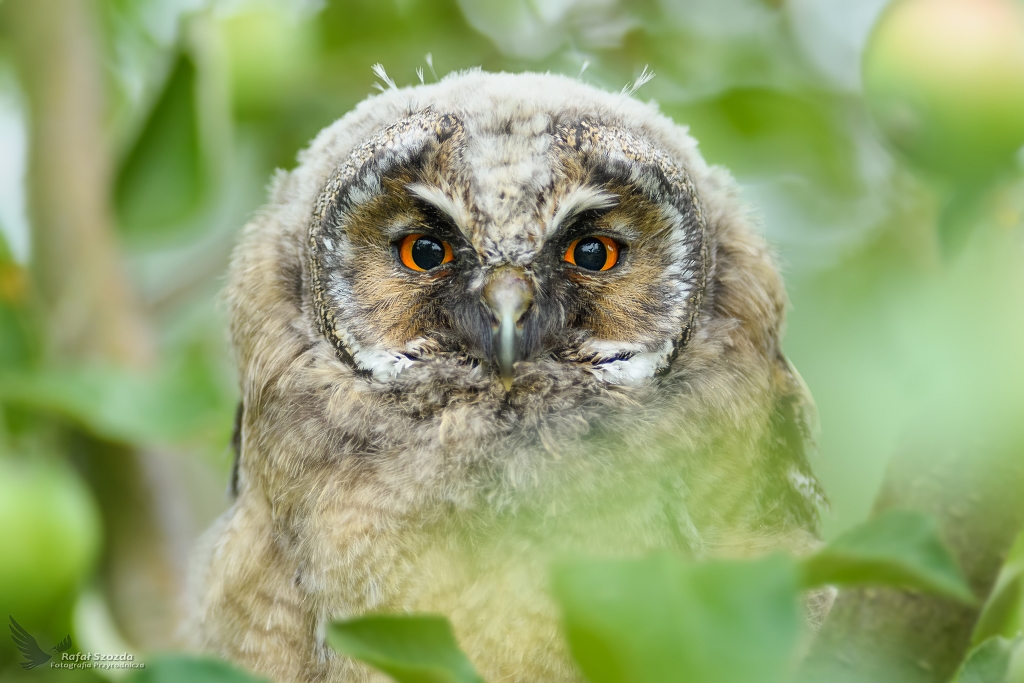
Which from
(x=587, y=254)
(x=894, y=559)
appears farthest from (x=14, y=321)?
(x=894, y=559)

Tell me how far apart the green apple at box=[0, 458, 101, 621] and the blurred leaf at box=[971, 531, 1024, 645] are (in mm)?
1661

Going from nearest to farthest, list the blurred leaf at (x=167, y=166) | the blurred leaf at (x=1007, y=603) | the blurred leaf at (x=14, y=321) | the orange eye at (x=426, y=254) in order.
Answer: the blurred leaf at (x=1007, y=603) < the orange eye at (x=426, y=254) < the blurred leaf at (x=14, y=321) < the blurred leaf at (x=167, y=166)

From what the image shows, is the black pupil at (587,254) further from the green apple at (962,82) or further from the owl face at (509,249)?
the green apple at (962,82)

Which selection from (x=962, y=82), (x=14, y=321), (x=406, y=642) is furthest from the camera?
(x=14, y=321)

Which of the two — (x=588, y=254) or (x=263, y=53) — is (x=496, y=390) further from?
(x=263, y=53)

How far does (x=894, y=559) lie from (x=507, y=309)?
3.33 ft

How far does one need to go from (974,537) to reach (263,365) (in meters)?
1.46

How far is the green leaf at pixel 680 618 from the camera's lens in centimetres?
86

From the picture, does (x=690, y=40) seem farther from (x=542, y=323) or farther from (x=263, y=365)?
(x=263, y=365)

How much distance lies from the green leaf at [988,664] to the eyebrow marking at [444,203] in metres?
1.18

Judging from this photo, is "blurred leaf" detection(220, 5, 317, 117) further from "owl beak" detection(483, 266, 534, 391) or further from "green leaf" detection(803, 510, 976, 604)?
"green leaf" detection(803, 510, 976, 604)

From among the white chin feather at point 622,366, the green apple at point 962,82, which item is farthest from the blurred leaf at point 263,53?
the green apple at point 962,82

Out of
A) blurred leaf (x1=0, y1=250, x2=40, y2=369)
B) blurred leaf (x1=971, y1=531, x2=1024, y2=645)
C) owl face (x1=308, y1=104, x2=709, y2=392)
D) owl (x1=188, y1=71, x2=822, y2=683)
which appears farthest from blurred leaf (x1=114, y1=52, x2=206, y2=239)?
blurred leaf (x1=971, y1=531, x2=1024, y2=645)

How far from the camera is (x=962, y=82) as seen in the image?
59.5 inches
